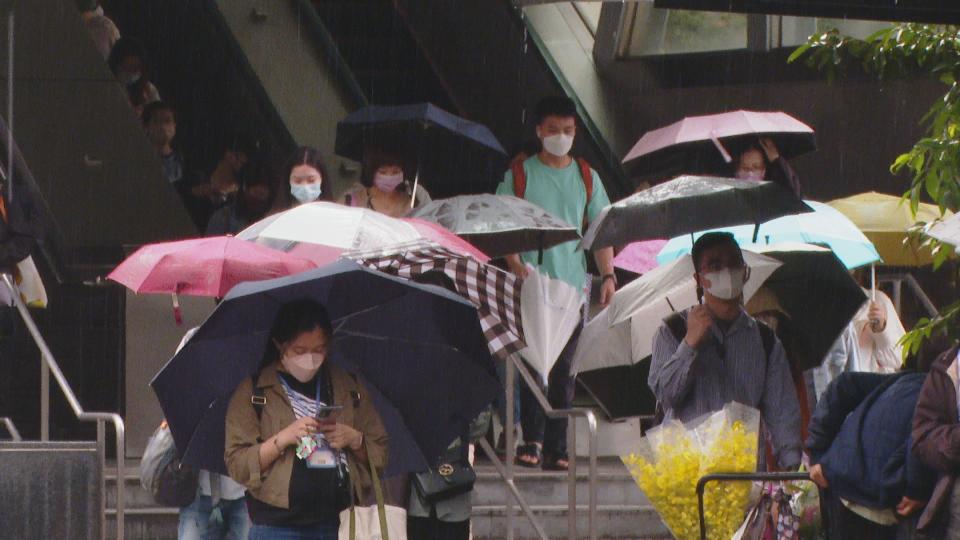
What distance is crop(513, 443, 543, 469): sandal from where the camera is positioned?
13.4m

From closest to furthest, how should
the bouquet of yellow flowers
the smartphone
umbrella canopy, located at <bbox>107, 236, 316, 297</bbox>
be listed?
the smartphone, the bouquet of yellow flowers, umbrella canopy, located at <bbox>107, 236, 316, 297</bbox>

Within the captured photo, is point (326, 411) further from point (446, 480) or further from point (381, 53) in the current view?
point (381, 53)

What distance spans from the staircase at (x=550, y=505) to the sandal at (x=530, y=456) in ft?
0.89

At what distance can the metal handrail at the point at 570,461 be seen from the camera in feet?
37.6

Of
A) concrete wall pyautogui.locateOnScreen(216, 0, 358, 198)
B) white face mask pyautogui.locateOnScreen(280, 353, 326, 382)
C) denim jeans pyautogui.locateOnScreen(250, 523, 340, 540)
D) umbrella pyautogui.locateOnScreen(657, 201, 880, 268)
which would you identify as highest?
concrete wall pyautogui.locateOnScreen(216, 0, 358, 198)

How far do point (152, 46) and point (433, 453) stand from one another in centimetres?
1027

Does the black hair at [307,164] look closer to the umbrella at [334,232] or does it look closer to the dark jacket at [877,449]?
the umbrella at [334,232]

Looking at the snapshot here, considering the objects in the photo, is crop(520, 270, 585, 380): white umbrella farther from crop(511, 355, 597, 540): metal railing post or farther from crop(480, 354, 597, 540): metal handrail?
crop(511, 355, 597, 540): metal railing post

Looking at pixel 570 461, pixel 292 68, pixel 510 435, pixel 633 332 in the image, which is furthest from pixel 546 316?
pixel 292 68

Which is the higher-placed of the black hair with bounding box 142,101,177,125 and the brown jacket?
the black hair with bounding box 142,101,177,125

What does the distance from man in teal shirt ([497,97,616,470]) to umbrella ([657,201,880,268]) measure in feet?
3.21

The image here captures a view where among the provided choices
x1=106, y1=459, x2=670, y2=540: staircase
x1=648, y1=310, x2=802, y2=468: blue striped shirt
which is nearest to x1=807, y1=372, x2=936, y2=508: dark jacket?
x1=648, y1=310, x2=802, y2=468: blue striped shirt

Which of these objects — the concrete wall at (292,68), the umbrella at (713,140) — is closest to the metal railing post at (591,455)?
the umbrella at (713,140)

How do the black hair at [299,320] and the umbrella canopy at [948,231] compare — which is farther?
the umbrella canopy at [948,231]
